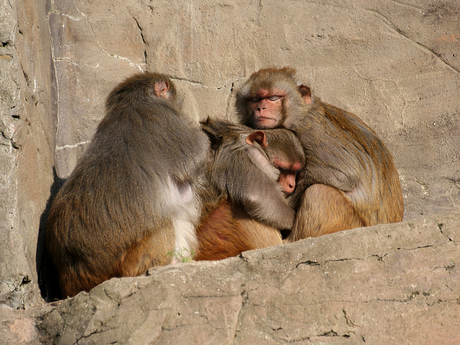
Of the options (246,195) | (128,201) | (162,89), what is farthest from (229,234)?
(162,89)

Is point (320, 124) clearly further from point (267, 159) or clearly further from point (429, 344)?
point (429, 344)

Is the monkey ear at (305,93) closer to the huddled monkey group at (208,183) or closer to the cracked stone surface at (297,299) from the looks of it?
the huddled monkey group at (208,183)

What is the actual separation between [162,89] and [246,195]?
1.22 meters

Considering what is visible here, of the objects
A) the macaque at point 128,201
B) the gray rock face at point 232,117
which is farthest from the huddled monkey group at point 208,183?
the gray rock face at point 232,117

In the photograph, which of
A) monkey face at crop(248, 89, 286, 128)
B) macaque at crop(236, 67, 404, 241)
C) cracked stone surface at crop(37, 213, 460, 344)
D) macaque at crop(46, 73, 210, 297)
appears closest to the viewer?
cracked stone surface at crop(37, 213, 460, 344)

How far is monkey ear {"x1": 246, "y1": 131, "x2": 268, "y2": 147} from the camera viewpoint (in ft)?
15.0

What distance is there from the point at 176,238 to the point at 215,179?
628 mm

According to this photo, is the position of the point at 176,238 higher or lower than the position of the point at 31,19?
lower

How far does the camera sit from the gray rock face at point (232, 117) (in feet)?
10.5

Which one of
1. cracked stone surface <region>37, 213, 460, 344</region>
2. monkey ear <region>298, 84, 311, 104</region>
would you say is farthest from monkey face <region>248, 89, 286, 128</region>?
cracked stone surface <region>37, 213, 460, 344</region>

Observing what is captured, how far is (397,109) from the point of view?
20.0 ft

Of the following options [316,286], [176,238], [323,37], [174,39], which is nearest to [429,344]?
[316,286]

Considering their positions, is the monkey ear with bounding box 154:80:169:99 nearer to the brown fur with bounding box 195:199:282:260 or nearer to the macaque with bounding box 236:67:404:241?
the macaque with bounding box 236:67:404:241

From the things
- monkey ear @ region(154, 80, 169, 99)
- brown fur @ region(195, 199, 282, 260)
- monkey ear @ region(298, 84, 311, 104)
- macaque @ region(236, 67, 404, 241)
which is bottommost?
brown fur @ region(195, 199, 282, 260)
